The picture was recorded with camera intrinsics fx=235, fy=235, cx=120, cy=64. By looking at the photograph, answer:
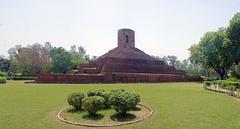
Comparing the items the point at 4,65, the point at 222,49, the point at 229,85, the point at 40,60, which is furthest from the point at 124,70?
the point at 4,65

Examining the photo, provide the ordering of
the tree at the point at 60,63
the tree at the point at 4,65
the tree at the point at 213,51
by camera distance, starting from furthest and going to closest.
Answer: the tree at the point at 4,65 → the tree at the point at 60,63 → the tree at the point at 213,51

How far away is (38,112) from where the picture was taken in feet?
26.8

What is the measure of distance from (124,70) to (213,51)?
39.8 feet

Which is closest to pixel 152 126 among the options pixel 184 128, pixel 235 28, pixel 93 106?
pixel 184 128

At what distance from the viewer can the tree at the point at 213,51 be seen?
29578mm

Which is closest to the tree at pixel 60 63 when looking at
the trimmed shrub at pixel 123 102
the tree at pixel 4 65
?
the tree at pixel 4 65

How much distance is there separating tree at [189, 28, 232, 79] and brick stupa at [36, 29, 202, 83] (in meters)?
3.15

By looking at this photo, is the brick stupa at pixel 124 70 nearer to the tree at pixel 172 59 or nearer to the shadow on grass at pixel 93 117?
the shadow on grass at pixel 93 117

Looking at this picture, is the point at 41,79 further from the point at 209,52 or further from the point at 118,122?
the point at 209,52

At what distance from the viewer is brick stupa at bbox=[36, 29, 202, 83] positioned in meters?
25.5

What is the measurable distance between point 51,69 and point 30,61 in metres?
6.80

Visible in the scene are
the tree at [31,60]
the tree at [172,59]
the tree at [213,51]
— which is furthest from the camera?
the tree at [172,59]

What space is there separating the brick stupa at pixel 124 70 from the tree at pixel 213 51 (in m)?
3.15

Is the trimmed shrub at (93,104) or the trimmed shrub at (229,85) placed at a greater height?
the trimmed shrub at (229,85)
